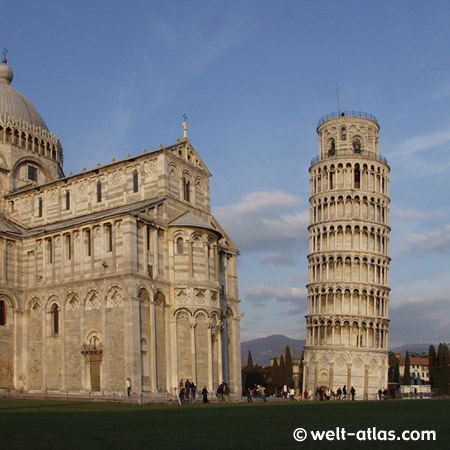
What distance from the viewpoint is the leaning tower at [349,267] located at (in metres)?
75.4

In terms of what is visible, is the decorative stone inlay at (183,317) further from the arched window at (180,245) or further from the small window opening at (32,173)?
the small window opening at (32,173)

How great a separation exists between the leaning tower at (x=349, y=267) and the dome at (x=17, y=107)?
1461 inches

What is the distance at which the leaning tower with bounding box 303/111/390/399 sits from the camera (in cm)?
7538

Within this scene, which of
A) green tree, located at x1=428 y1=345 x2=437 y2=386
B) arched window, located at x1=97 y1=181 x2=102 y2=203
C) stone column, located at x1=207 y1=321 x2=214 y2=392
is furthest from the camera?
green tree, located at x1=428 y1=345 x2=437 y2=386

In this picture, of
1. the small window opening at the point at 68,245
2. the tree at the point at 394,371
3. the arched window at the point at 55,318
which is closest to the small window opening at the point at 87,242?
the small window opening at the point at 68,245

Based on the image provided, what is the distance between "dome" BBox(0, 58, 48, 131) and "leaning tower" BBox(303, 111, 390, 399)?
37.1 meters

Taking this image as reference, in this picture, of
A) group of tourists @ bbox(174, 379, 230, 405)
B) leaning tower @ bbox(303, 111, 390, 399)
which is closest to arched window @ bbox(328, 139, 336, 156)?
leaning tower @ bbox(303, 111, 390, 399)

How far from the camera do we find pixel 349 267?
255 feet

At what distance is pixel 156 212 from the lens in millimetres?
43062

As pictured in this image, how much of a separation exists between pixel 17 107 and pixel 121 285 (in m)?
24.7

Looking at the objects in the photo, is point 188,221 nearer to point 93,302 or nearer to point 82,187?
point 93,302

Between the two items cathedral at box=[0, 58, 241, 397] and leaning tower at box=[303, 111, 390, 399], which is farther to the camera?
leaning tower at box=[303, 111, 390, 399]

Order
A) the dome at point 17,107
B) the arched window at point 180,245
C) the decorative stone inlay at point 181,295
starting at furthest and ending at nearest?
the dome at point 17,107 < the arched window at point 180,245 < the decorative stone inlay at point 181,295

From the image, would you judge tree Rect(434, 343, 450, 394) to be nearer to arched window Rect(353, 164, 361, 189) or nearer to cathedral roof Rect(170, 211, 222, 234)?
arched window Rect(353, 164, 361, 189)
